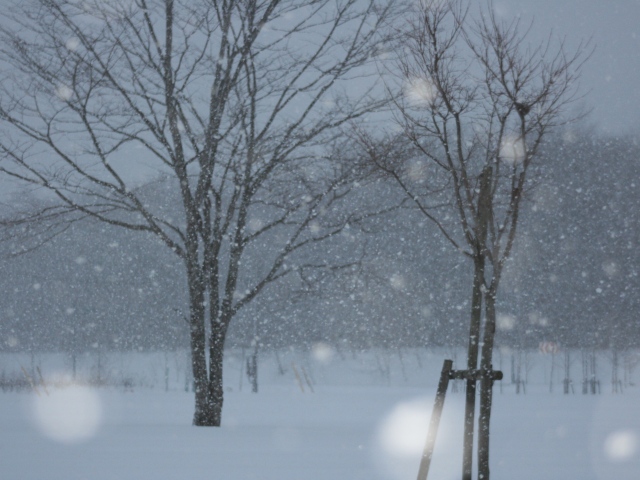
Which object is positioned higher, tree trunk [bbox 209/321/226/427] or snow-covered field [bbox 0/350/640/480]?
tree trunk [bbox 209/321/226/427]

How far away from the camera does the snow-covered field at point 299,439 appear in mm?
7012

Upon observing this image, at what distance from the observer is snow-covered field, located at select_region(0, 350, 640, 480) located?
7.01m

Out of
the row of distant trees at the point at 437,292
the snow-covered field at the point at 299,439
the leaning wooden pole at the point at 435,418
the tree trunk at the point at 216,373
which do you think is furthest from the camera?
the row of distant trees at the point at 437,292

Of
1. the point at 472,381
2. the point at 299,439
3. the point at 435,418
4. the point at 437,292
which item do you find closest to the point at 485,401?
the point at 472,381

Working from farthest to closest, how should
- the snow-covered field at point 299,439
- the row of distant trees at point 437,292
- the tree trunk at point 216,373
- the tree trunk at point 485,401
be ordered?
the row of distant trees at point 437,292
the tree trunk at point 216,373
the snow-covered field at point 299,439
the tree trunk at point 485,401

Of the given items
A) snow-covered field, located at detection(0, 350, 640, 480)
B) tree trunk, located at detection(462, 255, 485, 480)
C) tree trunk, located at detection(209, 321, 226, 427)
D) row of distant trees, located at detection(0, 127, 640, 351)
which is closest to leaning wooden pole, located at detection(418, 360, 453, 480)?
tree trunk, located at detection(462, 255, 485, 480)

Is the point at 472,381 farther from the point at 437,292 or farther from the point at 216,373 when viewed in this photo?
the point at 437,292

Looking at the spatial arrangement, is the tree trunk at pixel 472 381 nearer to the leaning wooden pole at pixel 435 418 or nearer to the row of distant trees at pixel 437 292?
the leaning wooden pole at pixel 435 418

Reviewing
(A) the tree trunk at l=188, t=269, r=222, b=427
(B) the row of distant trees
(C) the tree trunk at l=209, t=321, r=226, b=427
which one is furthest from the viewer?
(B) the row of distant trees

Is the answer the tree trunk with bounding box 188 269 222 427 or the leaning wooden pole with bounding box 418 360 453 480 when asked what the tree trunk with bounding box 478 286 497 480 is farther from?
the tree trunk with bounding box 188 269 222 427

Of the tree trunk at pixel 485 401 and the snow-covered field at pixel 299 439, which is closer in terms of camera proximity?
the tree trunk at pixel 485 401

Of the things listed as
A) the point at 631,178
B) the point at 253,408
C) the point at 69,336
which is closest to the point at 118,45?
the point at 253,408

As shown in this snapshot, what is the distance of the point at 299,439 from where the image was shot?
375 inches

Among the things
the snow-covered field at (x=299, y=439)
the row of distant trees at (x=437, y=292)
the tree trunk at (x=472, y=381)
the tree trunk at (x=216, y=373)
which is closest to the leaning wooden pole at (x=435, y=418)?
the tree trunk at (x=472, y=381)
